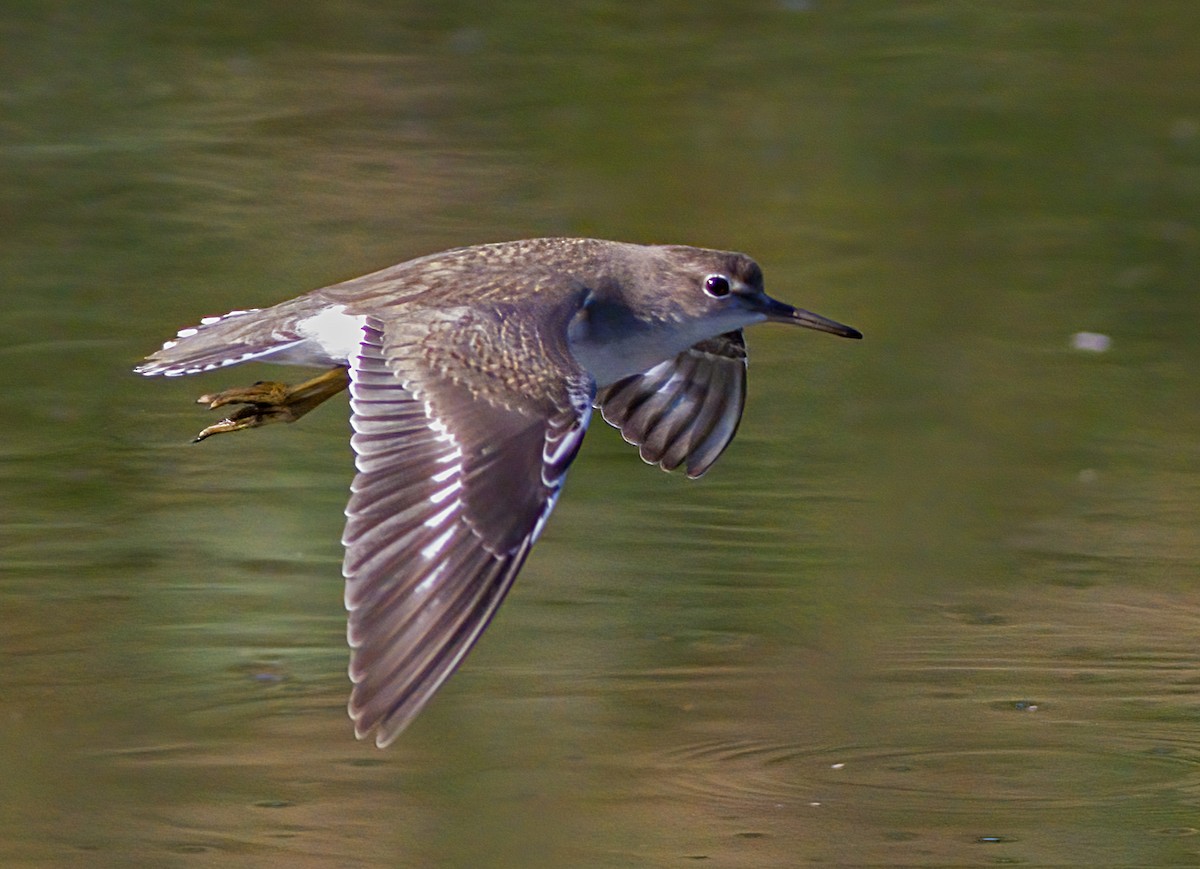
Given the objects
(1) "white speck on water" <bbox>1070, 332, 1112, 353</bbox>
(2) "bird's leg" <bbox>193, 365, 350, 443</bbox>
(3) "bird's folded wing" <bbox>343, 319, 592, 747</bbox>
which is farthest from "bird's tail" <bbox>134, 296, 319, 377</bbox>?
(1) "white speck on water" <bbox>1070, 332, 1112, 353</bbox>

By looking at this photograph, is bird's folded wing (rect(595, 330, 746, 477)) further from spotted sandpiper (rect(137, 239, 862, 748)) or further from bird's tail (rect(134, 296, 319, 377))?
bird's tail (rect(134, 296, 319, 377))

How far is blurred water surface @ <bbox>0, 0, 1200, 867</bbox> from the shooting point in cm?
618

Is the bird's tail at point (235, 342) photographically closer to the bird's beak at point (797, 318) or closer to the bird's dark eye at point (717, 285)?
the bird's dark eye at point (717, 285)

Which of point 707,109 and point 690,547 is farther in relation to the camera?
point 707,109

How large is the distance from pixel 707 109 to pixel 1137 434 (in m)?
4.57

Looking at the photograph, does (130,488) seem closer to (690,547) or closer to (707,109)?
(690,547)

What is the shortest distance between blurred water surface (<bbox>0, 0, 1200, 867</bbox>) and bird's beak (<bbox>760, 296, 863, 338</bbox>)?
0.99 m

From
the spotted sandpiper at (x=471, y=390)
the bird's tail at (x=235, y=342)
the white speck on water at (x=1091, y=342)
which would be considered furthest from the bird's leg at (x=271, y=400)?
the white speck on water at (x=1091, y=342)

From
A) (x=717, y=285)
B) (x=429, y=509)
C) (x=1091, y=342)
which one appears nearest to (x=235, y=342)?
(x=429, y=509)

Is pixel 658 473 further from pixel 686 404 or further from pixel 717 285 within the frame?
pixel 717 285

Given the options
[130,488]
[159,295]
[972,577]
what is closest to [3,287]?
[159,295]

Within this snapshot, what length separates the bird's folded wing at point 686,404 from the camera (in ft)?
24.4

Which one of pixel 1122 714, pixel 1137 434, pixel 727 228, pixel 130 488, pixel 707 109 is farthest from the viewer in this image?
pixel 707 109

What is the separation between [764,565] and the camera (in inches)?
304
